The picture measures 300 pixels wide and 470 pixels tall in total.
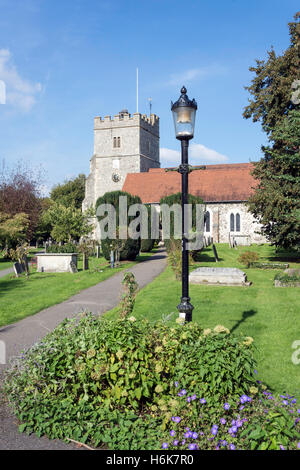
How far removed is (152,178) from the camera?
1654 inches

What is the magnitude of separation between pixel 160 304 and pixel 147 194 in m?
30.5

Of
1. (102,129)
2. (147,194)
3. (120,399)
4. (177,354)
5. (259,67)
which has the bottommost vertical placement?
(120,399)

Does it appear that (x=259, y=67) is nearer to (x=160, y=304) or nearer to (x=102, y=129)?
(x=160, y=304)

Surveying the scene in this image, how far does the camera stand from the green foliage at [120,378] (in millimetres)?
4082

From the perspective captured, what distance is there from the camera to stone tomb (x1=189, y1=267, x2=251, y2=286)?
13.7 m

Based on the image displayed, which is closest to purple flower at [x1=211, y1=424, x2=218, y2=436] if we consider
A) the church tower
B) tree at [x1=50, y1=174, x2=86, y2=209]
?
the church tower

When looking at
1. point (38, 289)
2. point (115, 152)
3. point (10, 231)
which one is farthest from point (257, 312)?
point (115, 152)

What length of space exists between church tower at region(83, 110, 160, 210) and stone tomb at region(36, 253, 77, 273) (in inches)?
1099

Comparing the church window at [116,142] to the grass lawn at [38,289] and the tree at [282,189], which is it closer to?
the tree at [282,189]

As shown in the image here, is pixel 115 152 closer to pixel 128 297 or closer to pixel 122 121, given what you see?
pixel 122 121

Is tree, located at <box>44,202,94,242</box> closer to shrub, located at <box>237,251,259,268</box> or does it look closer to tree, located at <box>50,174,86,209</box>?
shrub, located at <box>237,251,259,268</box>

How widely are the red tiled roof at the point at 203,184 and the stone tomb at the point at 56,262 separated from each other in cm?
2070
